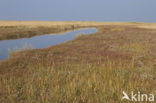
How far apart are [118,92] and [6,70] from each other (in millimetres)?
7352

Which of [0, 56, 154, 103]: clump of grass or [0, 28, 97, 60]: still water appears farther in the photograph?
[0, 28, 97, 60]: still water

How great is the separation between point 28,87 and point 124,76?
15.7 feet

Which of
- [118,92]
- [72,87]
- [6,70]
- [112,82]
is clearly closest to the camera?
[118,92]

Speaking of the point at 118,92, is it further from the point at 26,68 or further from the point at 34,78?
the point at 26,68

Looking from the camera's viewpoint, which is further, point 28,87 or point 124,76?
point 124,76

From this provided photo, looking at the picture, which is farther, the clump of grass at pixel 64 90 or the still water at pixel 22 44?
the still water at pixel 22 44

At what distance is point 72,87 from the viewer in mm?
7535

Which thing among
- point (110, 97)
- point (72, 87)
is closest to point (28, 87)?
point (72, 87)

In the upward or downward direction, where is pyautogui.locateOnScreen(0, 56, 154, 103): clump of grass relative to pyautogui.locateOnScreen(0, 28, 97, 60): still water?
upward

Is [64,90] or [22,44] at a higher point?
[64,90]

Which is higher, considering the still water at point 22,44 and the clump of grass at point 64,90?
the clump of grass at point 64,90

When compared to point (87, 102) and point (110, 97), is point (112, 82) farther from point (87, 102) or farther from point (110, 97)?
point (87, 102)

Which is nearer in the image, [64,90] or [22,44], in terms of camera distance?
[64,90]

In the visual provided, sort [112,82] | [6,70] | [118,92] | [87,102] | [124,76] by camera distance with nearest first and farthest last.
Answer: [87,102], [118,92], [112,82], [124,76], [6,70]
